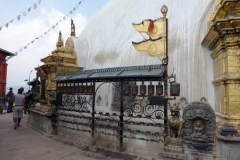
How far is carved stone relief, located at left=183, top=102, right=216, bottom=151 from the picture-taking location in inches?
169

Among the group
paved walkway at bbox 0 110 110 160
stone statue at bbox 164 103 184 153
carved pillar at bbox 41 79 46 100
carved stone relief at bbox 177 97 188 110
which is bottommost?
paved walkway at bbox 0 110 110 160

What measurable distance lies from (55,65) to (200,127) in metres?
6.06

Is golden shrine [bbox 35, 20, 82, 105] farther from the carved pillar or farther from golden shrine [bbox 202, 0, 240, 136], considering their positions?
golden shrine [bbox 202, 0, 240, 136]

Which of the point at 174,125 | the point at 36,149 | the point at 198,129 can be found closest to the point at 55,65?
the point at 36,149

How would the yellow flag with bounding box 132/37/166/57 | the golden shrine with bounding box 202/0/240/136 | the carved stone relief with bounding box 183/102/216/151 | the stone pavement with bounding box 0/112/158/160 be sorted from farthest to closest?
1. the stone pavement with bounding box 0/112/158/160
2. the yellow flag with bounding box 132/37/166/57
3. the carved stone relief with bounding box 183/102/216/151
4. the golden shrine with bounding box 202/0/240/136

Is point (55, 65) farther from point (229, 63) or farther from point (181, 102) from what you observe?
point (229, 63)

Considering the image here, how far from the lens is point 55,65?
8.00 metres

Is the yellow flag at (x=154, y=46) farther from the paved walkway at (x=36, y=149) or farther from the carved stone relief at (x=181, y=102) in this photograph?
the paved walkway at (x=36, y=149)

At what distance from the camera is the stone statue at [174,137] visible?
4355mm

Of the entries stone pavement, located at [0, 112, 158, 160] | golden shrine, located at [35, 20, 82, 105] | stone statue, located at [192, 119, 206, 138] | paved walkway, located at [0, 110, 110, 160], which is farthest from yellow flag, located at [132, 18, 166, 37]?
golden shrine, located at [35, 20, 82, 105]

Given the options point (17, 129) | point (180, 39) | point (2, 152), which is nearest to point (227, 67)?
point (180, 39)

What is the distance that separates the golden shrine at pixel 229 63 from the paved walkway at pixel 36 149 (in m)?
2.98

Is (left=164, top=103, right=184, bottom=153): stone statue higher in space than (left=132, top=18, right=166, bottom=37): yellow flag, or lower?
lower

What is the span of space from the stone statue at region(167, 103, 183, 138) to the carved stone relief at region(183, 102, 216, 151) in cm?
18
